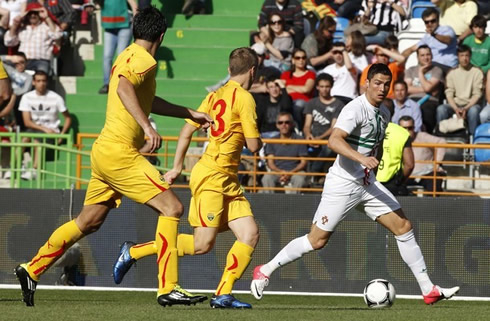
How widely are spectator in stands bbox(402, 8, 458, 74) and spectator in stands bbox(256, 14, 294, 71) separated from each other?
75.5 inches

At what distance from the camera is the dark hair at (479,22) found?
61.9ft

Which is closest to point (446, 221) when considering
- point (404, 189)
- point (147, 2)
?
point (404, 189)

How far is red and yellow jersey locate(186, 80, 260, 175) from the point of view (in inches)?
421

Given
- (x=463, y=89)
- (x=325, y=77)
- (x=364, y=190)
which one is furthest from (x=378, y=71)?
(x=463, y=89)

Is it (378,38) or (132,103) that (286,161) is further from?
(132,103)

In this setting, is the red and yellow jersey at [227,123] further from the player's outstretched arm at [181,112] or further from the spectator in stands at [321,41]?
the spectator in stands at [321,41]

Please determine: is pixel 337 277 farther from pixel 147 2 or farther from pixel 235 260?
pixel 147 2

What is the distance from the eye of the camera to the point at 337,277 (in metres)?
14.7

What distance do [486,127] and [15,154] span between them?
6.72m

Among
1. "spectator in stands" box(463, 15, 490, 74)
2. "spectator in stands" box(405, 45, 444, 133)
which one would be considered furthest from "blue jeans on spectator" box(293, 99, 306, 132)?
"spectator in stands" box(463, 15, 490, 74)

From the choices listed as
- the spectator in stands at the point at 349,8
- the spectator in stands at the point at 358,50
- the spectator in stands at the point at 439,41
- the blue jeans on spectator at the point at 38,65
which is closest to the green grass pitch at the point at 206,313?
the spectator in stands at the point at 358,50

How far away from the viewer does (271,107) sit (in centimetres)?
1739

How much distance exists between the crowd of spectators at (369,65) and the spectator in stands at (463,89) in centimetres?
2

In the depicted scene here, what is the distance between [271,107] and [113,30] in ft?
12.5
